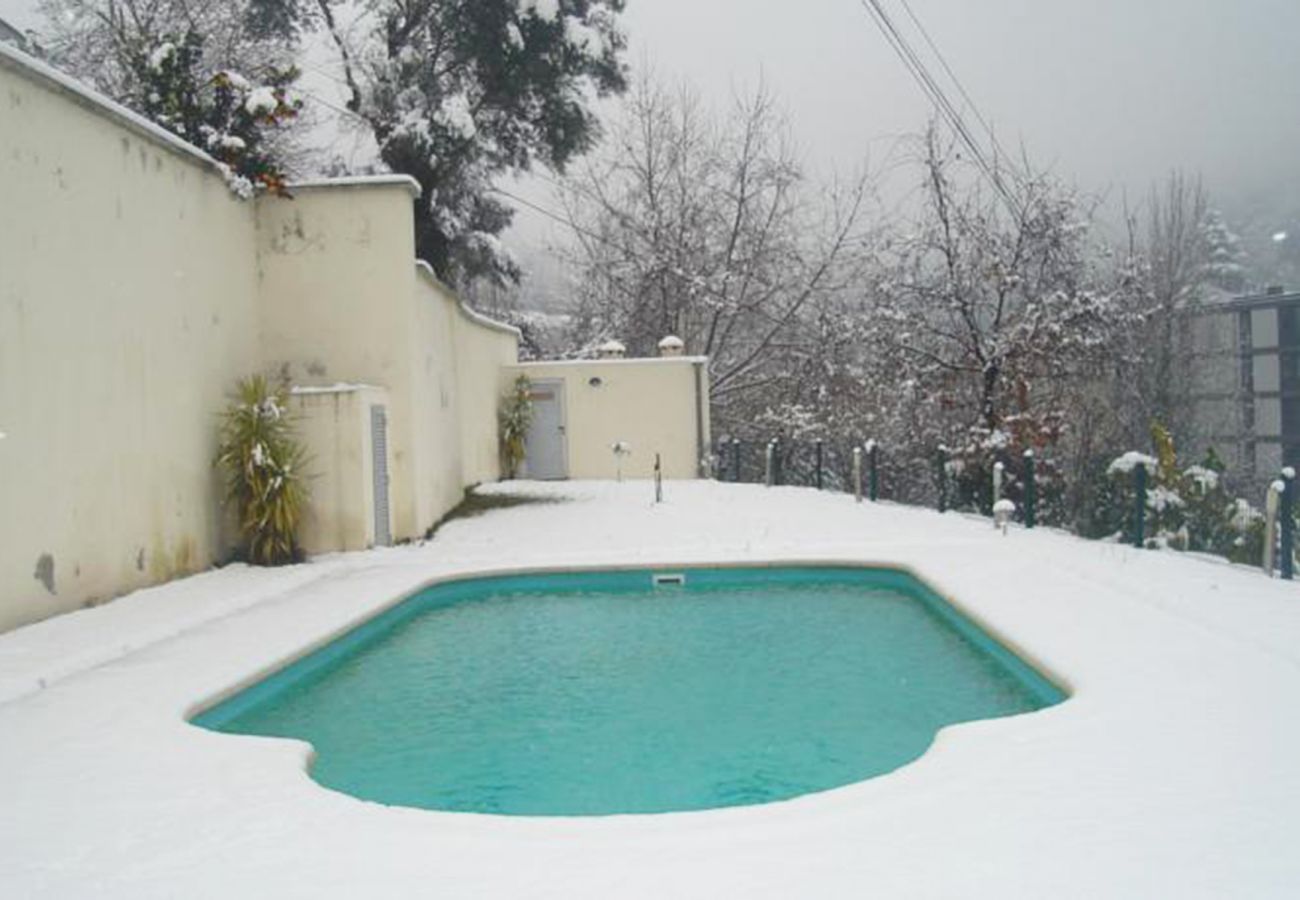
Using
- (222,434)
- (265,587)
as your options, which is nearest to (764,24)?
(222,434)

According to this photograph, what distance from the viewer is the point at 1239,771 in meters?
3.13

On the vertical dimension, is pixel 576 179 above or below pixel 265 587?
above

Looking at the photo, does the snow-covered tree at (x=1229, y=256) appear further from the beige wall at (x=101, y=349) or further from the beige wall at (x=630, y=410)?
the beige wall at (x=101, y=349)

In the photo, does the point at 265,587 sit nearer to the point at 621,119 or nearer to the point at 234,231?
the point at 234,231

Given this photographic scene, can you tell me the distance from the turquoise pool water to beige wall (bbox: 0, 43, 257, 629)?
1.84 metres

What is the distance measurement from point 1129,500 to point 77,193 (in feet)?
32.9

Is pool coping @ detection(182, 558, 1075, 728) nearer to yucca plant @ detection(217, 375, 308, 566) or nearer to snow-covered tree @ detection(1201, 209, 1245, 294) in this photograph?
yucca plant @ detection(217, 375, 308, 566)

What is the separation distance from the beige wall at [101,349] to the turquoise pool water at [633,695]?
72.4 inches

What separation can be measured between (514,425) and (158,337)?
28.2ft

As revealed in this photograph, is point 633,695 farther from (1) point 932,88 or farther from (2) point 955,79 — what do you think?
(2) point 955,79

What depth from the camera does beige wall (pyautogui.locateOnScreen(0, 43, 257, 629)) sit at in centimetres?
553

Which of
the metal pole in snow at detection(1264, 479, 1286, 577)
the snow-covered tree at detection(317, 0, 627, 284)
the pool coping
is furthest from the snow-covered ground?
the snow-covered tree at detection(317, 0, 627, 284)

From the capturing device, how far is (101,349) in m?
6.32

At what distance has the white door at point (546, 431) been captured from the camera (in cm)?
1614
